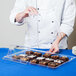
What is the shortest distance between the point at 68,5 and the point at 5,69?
92 cm

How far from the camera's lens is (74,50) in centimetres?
139

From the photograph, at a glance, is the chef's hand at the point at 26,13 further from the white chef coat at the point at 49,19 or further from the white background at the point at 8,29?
the white background at the point at 8,29

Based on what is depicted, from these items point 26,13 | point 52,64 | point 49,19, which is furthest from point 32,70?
point 49,19

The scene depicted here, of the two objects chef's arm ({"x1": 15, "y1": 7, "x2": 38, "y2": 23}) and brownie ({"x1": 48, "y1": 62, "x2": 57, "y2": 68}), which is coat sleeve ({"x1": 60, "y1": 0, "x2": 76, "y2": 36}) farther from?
brownie ({"x1": 48, "y1": 62, "x2": 57, "y2": 68})

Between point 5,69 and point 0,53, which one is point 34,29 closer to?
point 0,53

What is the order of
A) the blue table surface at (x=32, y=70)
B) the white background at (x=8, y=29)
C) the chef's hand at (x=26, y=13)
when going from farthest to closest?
the white background at (x=8, y=29) < the chef's hand at (x=26, y=13) < the blue table surface at (x=32, y=70)

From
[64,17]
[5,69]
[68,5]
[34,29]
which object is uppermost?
[68,5]

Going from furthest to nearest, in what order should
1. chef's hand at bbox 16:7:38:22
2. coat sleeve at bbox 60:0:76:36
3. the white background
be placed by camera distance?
the white background < coat sleeve at bbox 60:0:76:36 < chef's hand at bbox 16:7:38:22

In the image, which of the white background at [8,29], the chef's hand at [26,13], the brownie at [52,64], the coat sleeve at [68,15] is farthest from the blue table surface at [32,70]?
the white background at [8,29]

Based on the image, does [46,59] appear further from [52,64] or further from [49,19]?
[49,19]

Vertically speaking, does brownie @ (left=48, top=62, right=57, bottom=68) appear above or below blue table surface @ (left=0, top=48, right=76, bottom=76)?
above

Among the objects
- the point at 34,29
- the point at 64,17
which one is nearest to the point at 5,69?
the point at 34,29

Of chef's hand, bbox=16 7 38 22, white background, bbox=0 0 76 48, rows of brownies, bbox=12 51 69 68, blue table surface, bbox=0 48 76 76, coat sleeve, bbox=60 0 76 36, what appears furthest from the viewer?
white background, bbox=0 0 76 48

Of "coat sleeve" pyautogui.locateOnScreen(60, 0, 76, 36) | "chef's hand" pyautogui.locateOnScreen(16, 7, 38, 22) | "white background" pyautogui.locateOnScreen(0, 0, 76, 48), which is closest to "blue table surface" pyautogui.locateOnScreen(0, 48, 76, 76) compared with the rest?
"chef's hand" pyautogui.locateOnScreen(16, 7, 38, 22)
